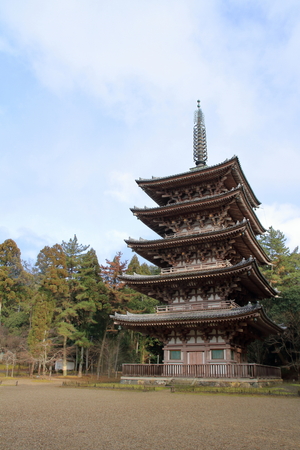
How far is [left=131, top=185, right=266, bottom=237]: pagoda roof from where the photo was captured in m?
26.4

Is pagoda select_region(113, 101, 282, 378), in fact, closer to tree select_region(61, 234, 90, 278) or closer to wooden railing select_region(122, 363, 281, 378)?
wooden railing select_region(122, 363, 281, 378)

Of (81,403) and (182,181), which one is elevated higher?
(182,181)

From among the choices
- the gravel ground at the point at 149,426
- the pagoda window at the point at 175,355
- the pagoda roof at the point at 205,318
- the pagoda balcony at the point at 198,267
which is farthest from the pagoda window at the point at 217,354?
the gravel ground at the point at 149,426

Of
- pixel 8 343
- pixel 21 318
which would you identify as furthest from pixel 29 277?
pixel 8 343

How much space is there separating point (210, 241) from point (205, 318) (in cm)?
624

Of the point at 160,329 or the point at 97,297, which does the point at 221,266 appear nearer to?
the point at 160,329

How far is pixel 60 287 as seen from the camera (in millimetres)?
49938

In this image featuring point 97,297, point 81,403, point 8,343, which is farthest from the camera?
Answer: point 97,297

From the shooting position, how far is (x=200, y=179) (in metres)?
29.4

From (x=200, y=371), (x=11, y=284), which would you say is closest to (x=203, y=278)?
(x=200, y=371)

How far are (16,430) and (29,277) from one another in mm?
57345

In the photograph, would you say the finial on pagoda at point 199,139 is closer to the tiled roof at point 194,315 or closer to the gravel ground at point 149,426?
the tiled roof at point 194,315

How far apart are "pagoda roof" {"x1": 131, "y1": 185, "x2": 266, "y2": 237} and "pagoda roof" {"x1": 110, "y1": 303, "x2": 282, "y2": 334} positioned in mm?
8109

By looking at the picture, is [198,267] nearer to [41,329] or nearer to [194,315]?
[194,315]
